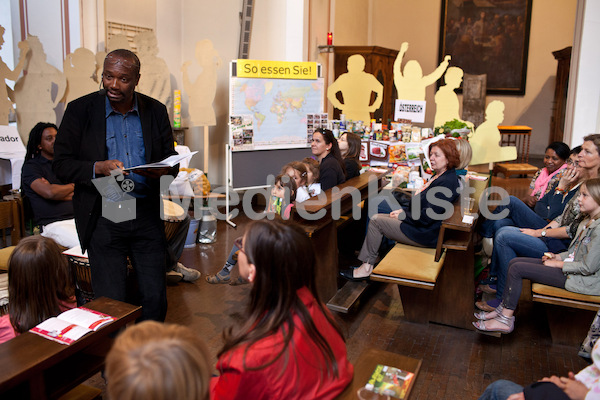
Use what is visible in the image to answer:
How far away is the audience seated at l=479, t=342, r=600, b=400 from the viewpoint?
2074 mm

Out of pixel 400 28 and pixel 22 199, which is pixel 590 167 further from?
pixel 400 28

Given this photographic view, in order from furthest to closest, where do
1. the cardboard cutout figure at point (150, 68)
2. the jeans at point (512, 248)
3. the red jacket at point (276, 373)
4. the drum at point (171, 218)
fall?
the cardboard cutout figure at point (150, 68) < the drum at point (171, 218) < the jeans at point (512, 248) < the red jacket at point (276, 373)

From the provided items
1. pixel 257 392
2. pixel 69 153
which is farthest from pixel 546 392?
pixel 69 153

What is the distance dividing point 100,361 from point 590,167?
11.9ft

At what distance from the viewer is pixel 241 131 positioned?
6.82m

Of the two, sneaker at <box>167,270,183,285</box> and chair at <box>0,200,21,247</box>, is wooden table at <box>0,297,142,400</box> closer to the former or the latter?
sneaker at <box>167,270,183,285</box>

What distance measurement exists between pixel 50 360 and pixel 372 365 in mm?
1266

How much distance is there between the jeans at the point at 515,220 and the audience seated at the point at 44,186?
3.46 m

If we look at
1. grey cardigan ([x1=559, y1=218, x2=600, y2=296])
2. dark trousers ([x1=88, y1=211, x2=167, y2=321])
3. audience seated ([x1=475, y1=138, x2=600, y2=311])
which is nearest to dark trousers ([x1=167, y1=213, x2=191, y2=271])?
dark trousers ([x1=88, y1=211, x2=167, y2=321])

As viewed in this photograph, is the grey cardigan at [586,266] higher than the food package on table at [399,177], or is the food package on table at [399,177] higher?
the food package on table at [399,177]

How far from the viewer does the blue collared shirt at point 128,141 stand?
9.52ft

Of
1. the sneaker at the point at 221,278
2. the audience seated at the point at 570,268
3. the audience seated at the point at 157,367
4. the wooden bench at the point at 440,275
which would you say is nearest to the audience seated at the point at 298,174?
the sneaker at the point at 221,278

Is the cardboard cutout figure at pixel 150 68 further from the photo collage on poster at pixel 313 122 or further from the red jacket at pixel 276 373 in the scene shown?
the red jacket at pixel 276 373

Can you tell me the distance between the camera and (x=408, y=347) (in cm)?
374
